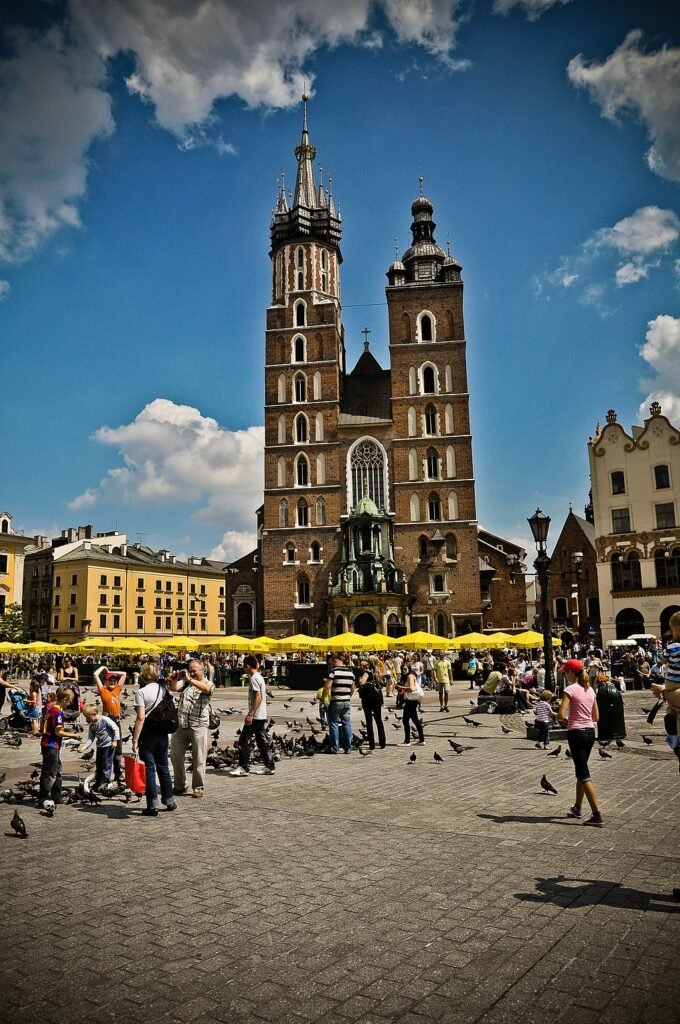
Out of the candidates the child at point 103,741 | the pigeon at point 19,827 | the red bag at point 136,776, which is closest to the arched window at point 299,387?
the child at point 103,741

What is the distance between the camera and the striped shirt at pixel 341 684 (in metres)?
13.3

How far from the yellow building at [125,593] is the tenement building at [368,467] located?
20843 mm

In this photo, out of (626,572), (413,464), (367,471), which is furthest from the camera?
(367,471)

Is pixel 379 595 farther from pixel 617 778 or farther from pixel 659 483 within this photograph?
pixel 617 778

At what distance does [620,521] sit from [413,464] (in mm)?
15223

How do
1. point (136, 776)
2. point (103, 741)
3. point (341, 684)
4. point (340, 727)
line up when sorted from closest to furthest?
point (136, 776), point (103, 741), point (341, 684), point (340, 727)

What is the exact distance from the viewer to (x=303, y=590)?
5356 cm

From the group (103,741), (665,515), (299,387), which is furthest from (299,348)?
(103,741)

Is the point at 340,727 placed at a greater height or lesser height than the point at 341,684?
lesser

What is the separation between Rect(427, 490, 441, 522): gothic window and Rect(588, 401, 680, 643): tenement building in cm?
1125

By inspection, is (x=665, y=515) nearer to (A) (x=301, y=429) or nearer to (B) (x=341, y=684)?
(A) (x=301, y=429)

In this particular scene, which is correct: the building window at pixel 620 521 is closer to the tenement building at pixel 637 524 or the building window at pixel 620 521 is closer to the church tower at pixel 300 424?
the tenement building at pixel 637 524

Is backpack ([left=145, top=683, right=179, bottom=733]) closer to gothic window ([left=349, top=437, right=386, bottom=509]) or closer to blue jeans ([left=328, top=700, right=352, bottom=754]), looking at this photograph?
blue jeans ([left=328, top=700, right=352, bottom=754])

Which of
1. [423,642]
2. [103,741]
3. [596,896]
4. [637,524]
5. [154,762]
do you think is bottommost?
[596,896]
